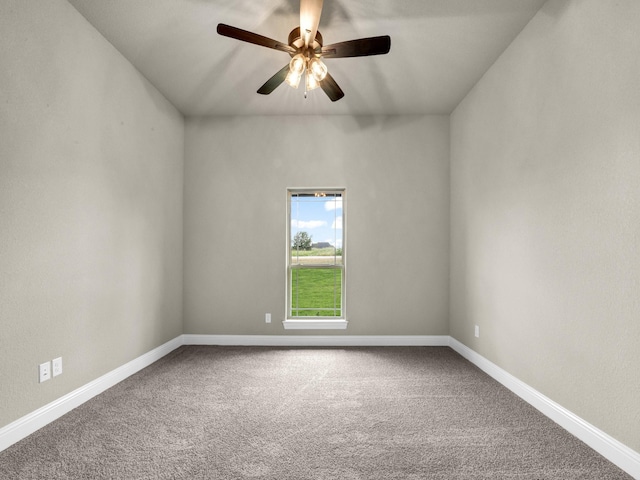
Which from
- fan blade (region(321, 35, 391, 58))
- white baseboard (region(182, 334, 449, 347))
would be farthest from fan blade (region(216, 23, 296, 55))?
white baseboard (region(182, 334, 449, 347))

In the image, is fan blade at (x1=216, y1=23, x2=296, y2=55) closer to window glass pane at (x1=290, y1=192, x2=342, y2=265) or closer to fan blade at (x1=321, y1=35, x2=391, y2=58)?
fan blade at (x1=321, y1=35, x2=391, y2=58)

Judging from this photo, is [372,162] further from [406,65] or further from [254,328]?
[254,328]

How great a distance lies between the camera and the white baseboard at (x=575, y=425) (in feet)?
6.02

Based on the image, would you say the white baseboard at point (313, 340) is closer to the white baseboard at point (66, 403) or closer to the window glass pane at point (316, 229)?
the white baseboard at point (66, 403)

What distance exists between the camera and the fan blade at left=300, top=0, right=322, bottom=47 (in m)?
2.11

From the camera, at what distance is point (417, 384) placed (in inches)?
121

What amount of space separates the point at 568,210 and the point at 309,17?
203cm

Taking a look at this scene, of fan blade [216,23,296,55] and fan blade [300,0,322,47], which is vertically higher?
fan blade [300,0,322,47]

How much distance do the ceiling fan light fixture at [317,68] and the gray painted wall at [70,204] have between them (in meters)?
1.73

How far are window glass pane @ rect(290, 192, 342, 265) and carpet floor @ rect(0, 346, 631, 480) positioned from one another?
5.08ft

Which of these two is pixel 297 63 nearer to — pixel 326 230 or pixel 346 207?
pixel 346 207

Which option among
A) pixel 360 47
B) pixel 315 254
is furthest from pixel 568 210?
pixel 315 254

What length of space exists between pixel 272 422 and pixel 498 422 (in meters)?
1.50

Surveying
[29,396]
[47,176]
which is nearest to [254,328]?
[29,396]
